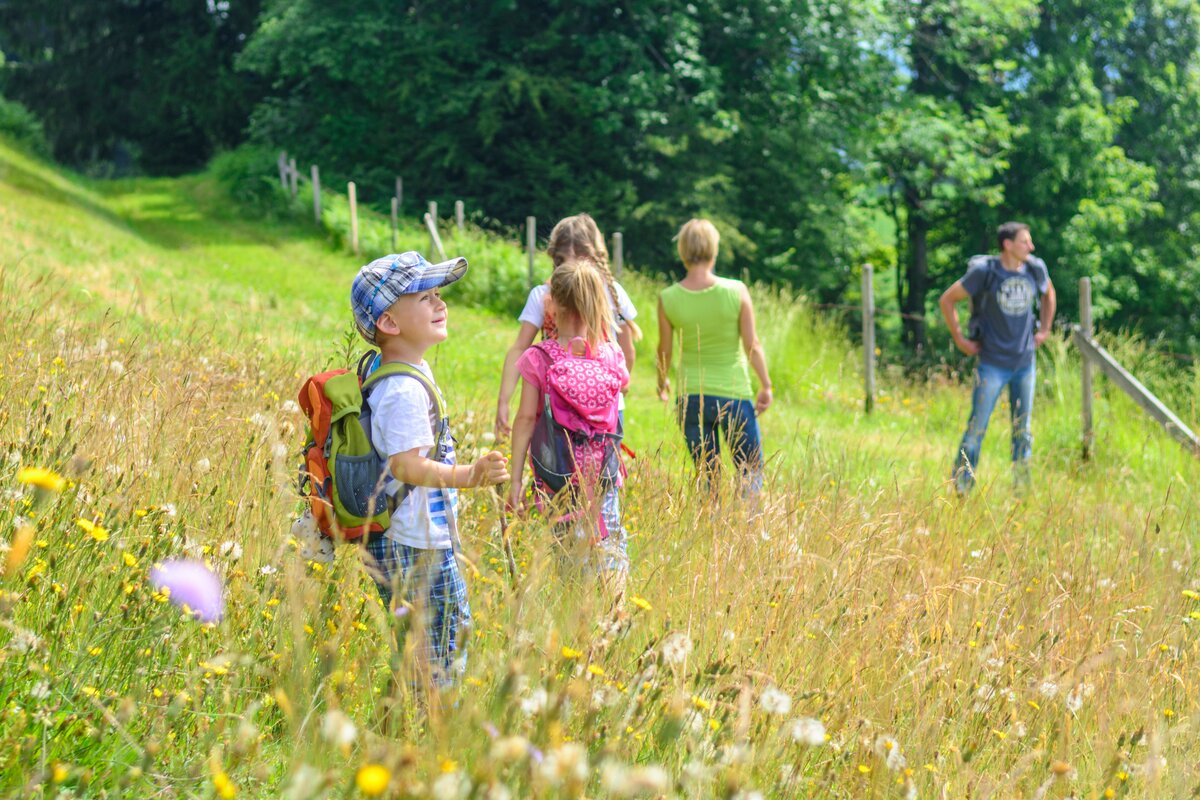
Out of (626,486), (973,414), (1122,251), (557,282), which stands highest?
(557,282)

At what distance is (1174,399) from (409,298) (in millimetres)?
11030

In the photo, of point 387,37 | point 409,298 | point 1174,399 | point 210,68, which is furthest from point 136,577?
point 210,68

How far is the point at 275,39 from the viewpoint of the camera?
27984mm

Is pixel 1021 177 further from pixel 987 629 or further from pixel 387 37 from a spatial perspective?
pixel 987 629

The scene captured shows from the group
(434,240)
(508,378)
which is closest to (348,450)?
(508,378)

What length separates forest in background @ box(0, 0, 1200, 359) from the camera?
79.5ft

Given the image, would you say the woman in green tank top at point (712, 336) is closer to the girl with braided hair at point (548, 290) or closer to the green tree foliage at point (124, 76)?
the girl with braided hair at point (548, 290)

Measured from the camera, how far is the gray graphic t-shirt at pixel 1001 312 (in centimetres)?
772

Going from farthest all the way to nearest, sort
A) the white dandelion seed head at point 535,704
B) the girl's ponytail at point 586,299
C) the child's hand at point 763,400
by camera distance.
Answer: the child's hand at point 763,400, the girl's ponytail at point 586,299, the white dandelion seed head at point 535,704

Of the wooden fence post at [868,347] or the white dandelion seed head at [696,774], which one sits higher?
the white dandelion seed head at [696,774]

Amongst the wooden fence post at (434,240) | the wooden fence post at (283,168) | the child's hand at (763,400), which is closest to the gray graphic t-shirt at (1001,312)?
the child's hand at (763,400)

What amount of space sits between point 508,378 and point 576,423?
90 centimetres

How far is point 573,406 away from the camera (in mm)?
3896

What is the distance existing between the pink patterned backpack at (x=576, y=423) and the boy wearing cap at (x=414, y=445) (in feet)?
2.84
